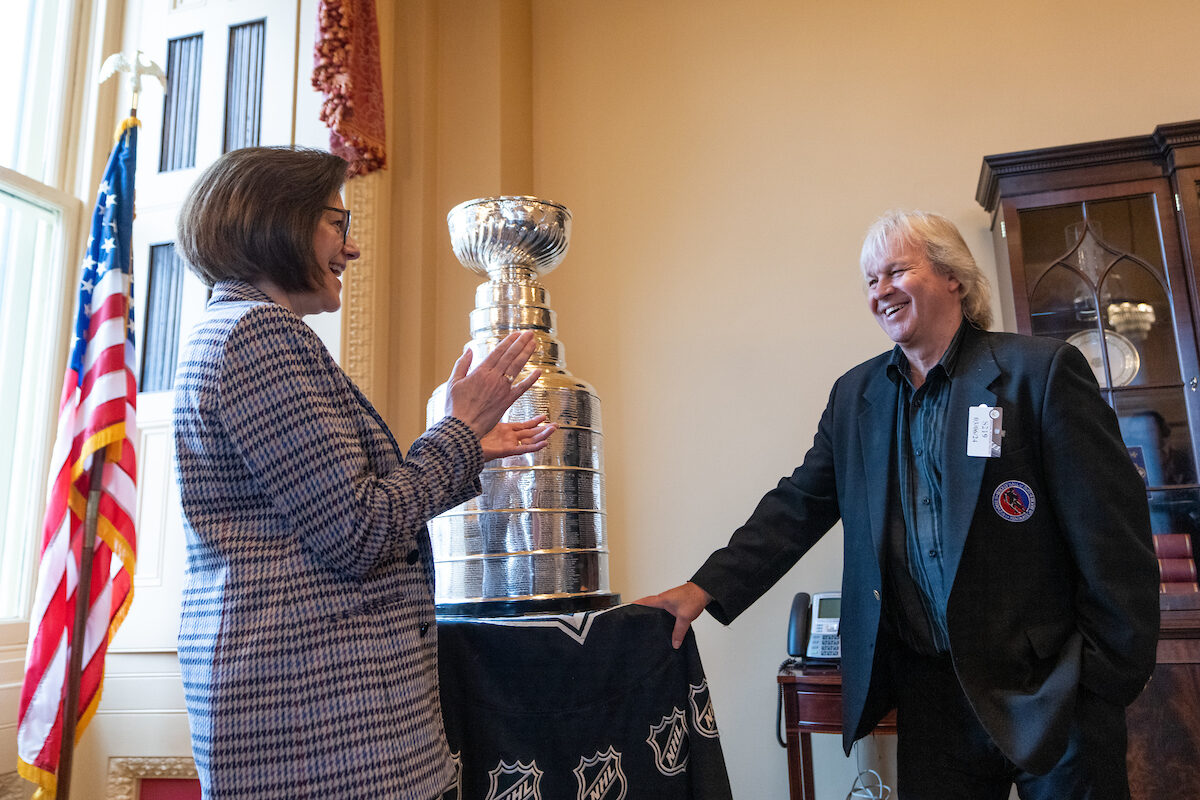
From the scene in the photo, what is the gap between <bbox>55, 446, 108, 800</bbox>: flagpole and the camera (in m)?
2.04

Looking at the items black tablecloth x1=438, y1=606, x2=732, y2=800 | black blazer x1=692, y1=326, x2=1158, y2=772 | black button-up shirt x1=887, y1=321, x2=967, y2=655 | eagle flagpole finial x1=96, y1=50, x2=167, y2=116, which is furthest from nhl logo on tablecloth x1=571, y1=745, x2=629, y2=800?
eagle flagpole finial x1=96, y1=50, x2=167, y2=116

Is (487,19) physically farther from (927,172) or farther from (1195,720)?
(1195,720)

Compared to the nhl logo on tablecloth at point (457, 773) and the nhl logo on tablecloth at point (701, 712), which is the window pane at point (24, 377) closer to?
the nhl logo on tablecloth at point (457, 773)

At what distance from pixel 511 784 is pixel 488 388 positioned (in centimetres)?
60

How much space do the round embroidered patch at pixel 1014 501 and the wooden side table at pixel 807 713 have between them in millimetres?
978

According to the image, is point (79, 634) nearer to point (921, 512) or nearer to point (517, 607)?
point (517, 607)

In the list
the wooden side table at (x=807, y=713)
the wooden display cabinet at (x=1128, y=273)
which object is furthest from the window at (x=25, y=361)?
the wooden display cabinet at (x=1128, y=273)

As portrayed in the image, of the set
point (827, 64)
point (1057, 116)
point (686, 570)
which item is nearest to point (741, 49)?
point (827, 64)

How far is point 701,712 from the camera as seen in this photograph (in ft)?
4.64

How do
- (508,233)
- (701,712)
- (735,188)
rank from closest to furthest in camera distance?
(701,712) → (508,233) → (735,188)

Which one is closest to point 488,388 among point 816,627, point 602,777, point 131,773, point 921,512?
Answer: point 602,777

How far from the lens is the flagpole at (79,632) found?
2.04 metres

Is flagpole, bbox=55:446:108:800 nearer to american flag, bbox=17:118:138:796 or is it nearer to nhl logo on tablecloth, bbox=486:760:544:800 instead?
american flag, bbox=17:118:138:796

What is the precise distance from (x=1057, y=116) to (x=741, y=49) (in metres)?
1.18
